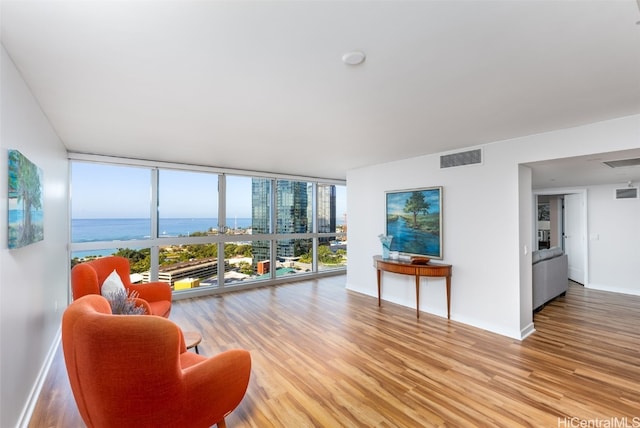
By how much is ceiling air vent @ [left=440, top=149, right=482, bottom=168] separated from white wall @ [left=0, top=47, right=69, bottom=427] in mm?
4382

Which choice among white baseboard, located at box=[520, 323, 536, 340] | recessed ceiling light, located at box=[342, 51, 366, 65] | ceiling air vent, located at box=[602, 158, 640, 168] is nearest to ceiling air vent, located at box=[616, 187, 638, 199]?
ceiling air vent, located at box=[602, 158, 640, 168]

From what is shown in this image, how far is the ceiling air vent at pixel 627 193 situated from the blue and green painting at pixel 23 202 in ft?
27.9

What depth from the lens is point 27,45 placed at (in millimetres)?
1638

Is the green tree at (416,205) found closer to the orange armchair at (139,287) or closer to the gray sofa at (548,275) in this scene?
the gray sofa at (548,275)

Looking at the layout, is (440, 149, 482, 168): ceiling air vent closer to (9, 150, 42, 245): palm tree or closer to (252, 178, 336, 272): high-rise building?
(252, 178, 336, 272): high-rise building

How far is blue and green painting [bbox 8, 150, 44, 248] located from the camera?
1.71 metres


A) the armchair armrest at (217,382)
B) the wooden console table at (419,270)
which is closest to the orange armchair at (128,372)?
the armchair armrest at (217,382)

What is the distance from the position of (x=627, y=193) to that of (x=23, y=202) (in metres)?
8.58

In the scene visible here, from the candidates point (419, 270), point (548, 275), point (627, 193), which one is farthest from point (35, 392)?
point (627, 193)

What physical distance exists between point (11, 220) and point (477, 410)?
130 inches

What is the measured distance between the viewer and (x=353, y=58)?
68.4 inches

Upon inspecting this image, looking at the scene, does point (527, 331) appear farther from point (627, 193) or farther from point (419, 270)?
point (627, 193)

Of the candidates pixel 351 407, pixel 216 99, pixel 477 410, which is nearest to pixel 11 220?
pixel 216 99

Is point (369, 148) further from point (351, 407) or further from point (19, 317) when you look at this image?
point (19, 317)
